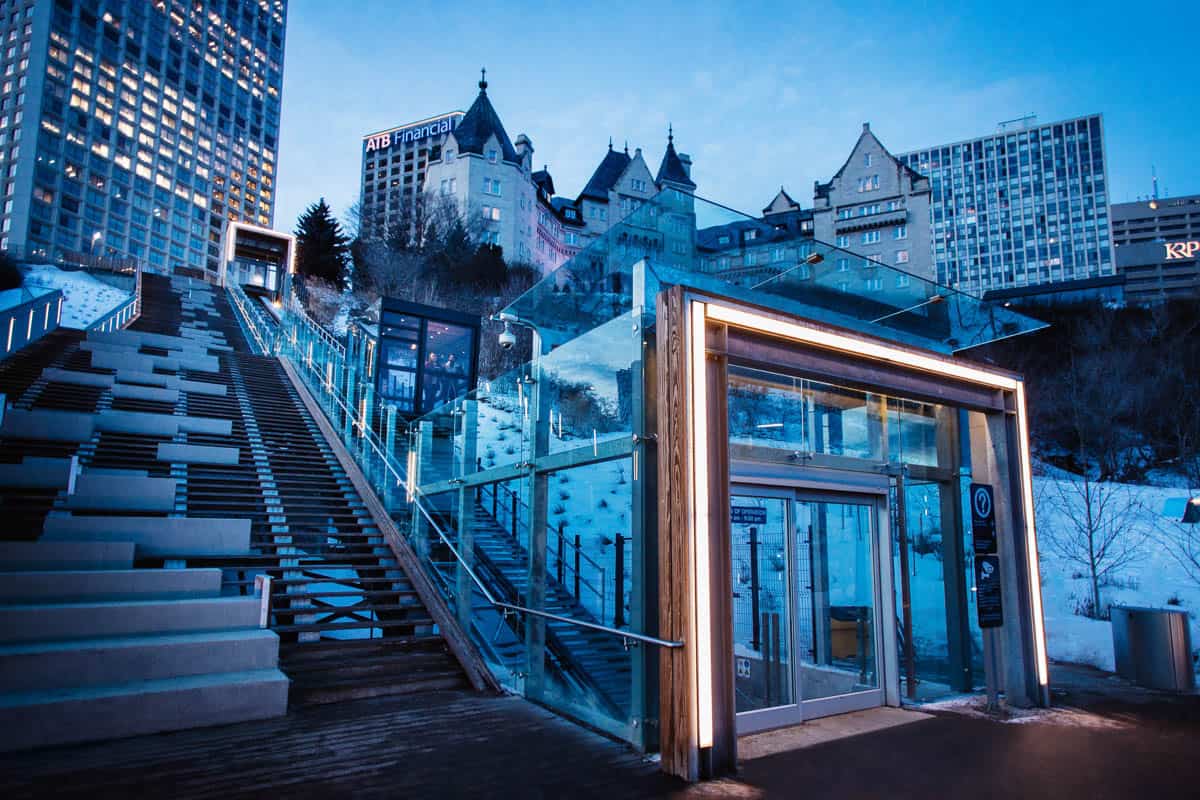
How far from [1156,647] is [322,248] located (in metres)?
41.3

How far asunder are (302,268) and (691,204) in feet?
128

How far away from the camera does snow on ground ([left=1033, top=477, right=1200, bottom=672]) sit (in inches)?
408

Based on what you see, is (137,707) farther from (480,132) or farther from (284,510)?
(480,132)

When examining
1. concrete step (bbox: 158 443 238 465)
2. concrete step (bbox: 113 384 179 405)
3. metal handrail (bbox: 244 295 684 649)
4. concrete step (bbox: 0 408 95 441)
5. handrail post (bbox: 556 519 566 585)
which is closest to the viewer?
metal handrail (bbox: 244 295 684 649)

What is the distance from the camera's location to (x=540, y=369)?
7.04 m

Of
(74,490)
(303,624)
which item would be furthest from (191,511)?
(303,624)

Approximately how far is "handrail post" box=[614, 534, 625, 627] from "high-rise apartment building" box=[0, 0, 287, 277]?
245ft

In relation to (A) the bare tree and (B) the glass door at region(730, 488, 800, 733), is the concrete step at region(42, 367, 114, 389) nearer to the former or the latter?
(B) the glass door at region(730, 488, 800, 733)

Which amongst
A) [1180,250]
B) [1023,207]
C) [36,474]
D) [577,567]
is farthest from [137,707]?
[1180,250]

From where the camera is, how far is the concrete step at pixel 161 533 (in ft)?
23.8

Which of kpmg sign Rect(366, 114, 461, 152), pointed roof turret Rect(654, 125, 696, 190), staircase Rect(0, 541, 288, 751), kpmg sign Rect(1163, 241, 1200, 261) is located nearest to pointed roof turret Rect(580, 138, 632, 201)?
pointed roof turret Rect(654, 125, 696, 190)

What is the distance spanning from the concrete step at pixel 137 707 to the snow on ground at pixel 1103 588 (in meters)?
10.7

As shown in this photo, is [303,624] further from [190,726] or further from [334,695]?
[190,726]

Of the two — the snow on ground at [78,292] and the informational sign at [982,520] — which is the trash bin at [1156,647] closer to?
the informational sign at [982,520]
